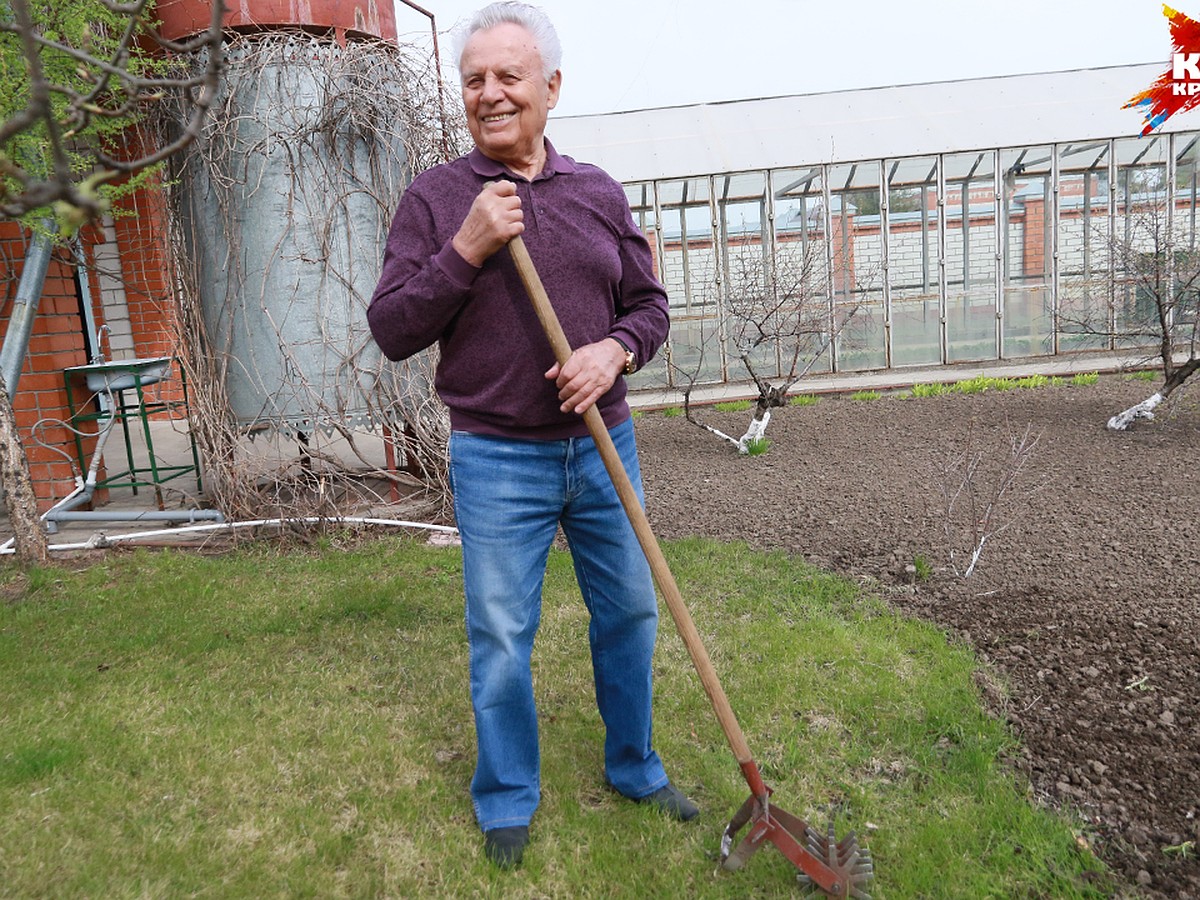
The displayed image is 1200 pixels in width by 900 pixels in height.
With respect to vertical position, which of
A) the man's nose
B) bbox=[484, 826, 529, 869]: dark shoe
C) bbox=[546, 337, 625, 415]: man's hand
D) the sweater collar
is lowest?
bbox=[484, 826, 529, 869]: dark shoe

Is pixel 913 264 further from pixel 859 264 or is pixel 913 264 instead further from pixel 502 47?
pixel 502 47

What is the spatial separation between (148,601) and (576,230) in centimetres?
301

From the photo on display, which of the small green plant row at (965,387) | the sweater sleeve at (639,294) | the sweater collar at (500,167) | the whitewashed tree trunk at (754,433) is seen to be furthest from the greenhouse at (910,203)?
the sweater collar at (500,167)

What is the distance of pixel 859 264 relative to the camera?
11492 mm

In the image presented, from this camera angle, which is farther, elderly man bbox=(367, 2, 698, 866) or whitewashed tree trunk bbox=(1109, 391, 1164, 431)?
whitewashed tree trunk bbox=(1109, 391, 1164, 431)

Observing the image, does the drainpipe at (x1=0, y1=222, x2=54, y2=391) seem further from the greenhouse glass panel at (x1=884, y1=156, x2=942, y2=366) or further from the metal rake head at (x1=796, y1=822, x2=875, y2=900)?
the greenhouse glass panel at (x1=884, y1=156, x2=942, y2=366)

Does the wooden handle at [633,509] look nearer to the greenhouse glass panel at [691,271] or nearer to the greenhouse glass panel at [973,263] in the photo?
the greenhouse glass panel at [691,271]

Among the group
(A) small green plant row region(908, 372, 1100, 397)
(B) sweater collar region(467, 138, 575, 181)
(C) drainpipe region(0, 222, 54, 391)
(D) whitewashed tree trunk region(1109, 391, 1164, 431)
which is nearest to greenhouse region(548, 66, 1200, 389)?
(A) small green plant row region(908, 372, 1100, 397)

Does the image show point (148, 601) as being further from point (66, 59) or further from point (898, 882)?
point (898, 882)

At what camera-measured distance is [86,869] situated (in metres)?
2.29

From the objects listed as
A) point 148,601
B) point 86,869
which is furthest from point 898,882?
point 148,601

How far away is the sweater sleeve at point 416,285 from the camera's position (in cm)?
215

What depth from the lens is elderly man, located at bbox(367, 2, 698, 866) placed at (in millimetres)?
2217

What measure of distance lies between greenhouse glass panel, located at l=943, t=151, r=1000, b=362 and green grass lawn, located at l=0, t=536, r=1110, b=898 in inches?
310
